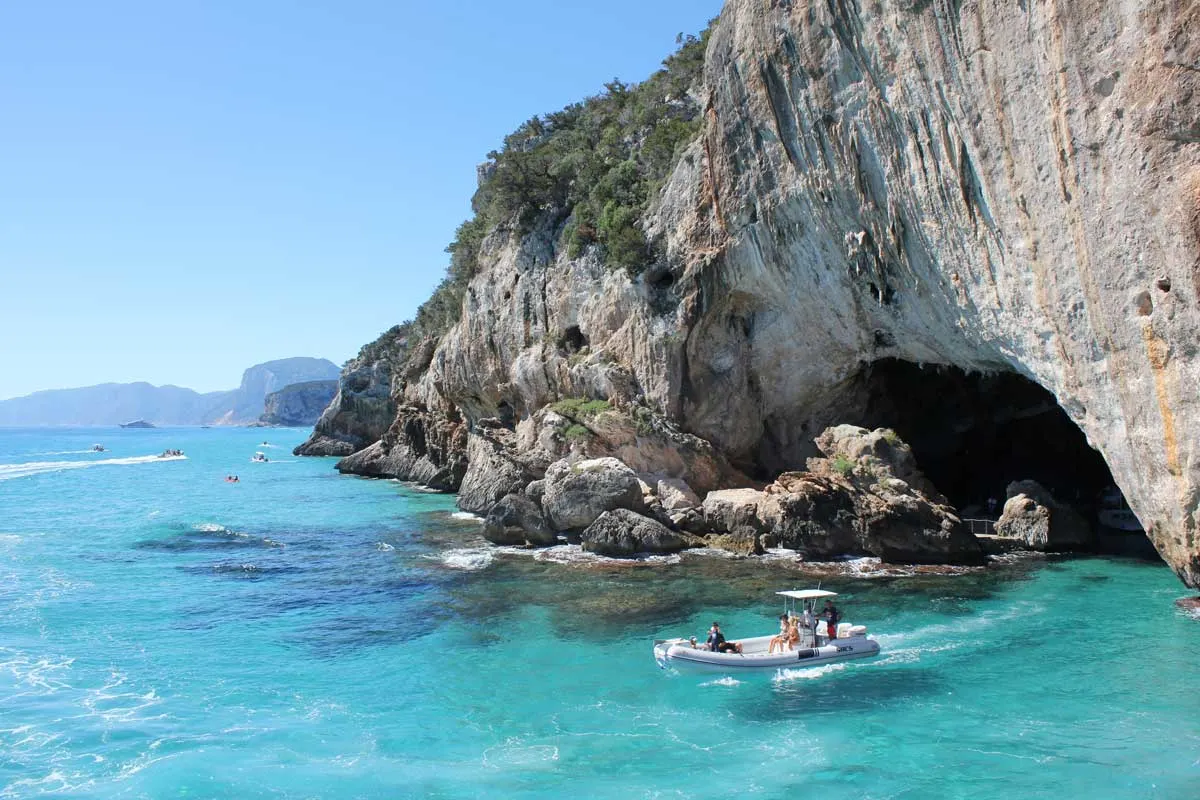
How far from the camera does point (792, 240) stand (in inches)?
1058

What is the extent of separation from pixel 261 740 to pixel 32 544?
24.6 metres

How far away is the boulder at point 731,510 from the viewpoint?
27.8 m

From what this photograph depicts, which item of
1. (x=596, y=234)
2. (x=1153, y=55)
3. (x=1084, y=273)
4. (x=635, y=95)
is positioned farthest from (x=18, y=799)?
(x=635, y=95)

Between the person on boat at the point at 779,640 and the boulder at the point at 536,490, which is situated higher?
the boulder at the point at 536,490

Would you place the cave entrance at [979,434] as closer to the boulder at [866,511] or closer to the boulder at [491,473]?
the boulder at [866,511]

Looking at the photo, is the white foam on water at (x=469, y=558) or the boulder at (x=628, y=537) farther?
the boulder at (x=628, y=537)

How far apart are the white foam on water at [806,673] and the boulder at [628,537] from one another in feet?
33.2

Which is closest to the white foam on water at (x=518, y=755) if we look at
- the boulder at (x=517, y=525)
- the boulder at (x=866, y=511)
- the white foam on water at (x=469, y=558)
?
the white foam on water at (x=469, y=558)

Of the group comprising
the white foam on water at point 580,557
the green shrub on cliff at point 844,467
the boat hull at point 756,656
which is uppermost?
the green shrub on cliff at point 844,467

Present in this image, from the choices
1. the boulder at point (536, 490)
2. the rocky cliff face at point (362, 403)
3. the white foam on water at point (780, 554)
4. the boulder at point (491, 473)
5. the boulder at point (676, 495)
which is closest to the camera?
the white foam on water at point (780, 554)

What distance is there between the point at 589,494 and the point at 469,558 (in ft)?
14.9

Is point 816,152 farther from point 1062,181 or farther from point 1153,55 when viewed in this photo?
point 1153,55

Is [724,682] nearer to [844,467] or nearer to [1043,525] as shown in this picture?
[844,467]

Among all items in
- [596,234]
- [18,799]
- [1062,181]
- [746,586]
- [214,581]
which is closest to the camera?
[18,799]
